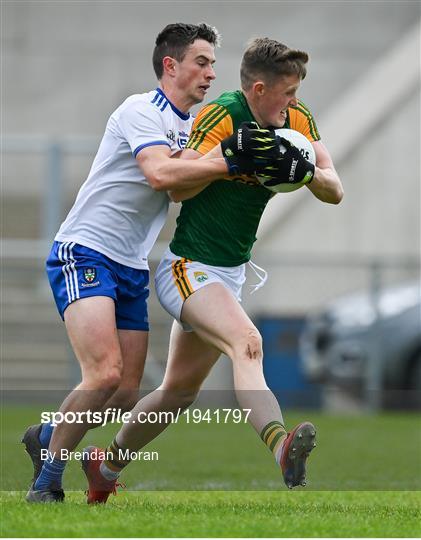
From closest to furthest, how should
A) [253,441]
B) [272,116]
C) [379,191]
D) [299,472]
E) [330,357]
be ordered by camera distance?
[299,472] → [272,116] → [253,441] → [330,357] → [379,191]

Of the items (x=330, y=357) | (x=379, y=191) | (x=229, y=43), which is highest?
(x=229, y=43)

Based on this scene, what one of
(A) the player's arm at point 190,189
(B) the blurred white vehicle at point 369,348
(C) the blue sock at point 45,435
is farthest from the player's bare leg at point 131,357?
(B) the blurred white vehicle at point 369,348

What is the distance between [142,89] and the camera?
2033 centimetres

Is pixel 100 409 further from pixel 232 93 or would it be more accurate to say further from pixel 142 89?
pixel 142 89

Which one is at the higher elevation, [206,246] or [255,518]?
[206,246]

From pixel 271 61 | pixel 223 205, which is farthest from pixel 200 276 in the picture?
pixel 271 61

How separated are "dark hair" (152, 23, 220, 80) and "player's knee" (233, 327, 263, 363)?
4.77 feet

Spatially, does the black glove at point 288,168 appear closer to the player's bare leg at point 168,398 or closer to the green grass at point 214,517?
the player's bare leg at point 168,398

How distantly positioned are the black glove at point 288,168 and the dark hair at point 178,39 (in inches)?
36.3

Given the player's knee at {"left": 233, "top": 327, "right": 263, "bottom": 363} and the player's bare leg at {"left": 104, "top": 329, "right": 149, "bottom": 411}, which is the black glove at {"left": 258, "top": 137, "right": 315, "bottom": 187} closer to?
the player's knee at {"left": 233, "top": 327, "right": 263, "bottom": 363}

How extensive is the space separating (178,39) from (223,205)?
89cm

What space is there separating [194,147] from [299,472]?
1.62 meters

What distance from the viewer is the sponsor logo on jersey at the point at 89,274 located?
6645 mm

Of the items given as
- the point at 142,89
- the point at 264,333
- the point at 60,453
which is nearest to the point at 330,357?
the point at 264,333
